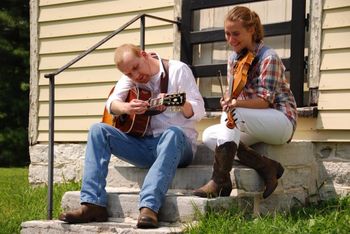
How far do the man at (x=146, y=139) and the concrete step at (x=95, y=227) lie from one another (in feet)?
Result: 0.18

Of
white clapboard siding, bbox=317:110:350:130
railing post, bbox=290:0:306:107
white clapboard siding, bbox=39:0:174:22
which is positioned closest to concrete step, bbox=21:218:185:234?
white clapboard siding, bbox=317:110:350:130

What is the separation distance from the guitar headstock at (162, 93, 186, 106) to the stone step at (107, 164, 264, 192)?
0.57 m

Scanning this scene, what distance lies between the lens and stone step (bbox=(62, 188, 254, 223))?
4.19 m

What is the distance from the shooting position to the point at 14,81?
17.7 metres

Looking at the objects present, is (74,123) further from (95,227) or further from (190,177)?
(95,227)

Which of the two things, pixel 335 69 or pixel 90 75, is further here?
pixel 90 75

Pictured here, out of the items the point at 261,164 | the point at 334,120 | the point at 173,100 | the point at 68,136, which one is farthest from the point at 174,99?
the point at 68,136

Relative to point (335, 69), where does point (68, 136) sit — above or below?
below

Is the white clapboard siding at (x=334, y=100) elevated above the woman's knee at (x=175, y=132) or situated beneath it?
elevated above

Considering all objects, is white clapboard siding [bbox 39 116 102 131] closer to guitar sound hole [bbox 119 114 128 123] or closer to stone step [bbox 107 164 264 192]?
stone step [bbox 107 164 264 192]

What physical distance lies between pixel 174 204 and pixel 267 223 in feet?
1.98

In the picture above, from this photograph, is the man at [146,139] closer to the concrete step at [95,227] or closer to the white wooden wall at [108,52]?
the concrete step at [95,227]

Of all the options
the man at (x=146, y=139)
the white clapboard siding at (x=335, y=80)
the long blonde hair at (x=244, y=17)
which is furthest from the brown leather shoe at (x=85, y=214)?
the white clapboard siding at (x=335, y=80)

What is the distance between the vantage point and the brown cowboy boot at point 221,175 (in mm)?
4254
